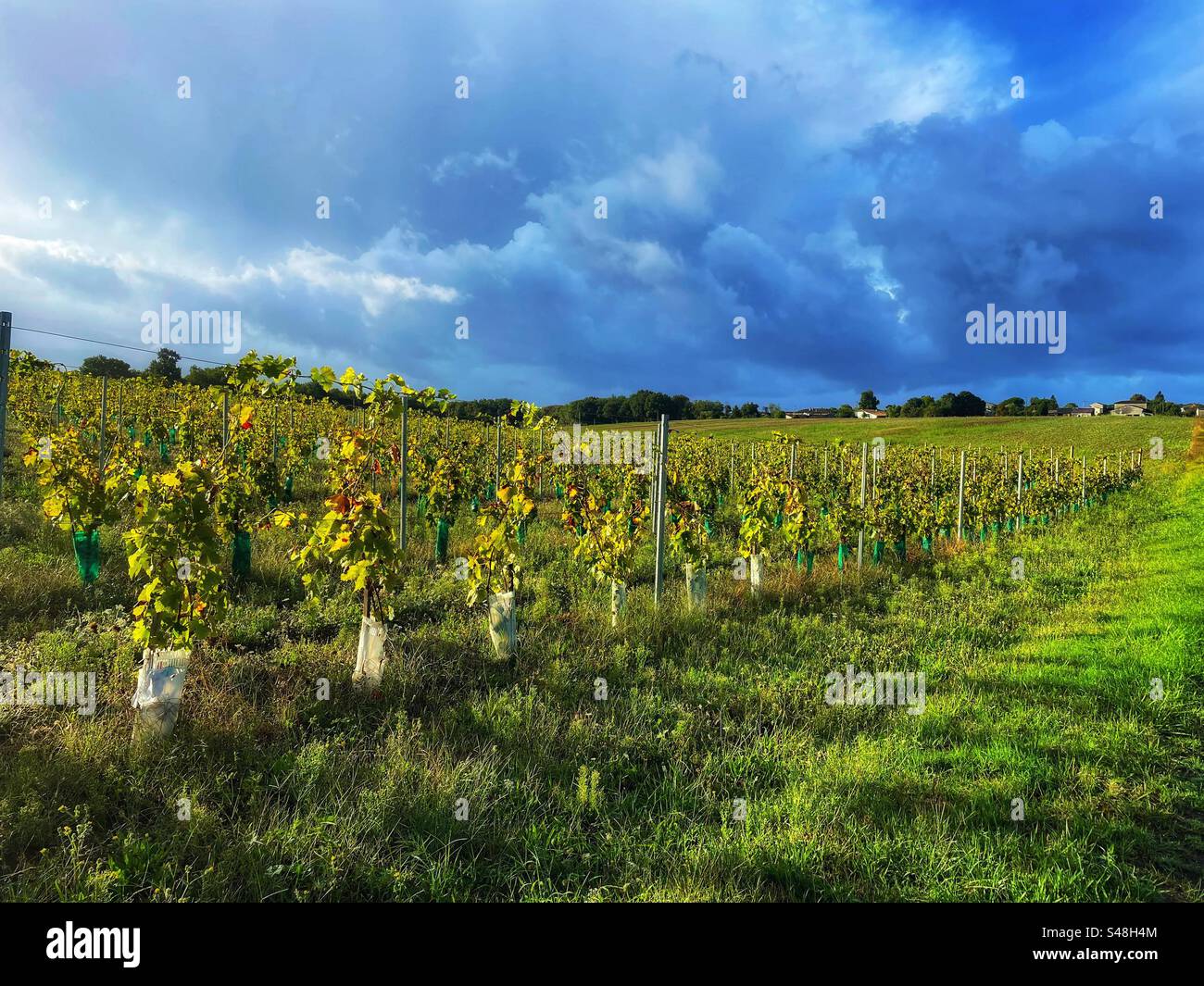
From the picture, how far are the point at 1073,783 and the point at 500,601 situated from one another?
166 inches

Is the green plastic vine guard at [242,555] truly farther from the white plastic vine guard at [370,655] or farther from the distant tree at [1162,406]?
the distant tree at [1162,406]

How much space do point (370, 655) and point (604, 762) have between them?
2029mm

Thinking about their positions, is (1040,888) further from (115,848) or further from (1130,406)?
(1130,406)

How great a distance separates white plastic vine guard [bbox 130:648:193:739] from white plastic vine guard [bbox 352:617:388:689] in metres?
1.13

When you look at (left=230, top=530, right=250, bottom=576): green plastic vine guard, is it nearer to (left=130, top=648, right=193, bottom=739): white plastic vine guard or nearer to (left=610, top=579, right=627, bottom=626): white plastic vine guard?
(left=130, top=648, right=193, bottom=739): white plastic vine guard

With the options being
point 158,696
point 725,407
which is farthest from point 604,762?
point 725,407

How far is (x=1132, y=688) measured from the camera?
Answer: 16.8 ft

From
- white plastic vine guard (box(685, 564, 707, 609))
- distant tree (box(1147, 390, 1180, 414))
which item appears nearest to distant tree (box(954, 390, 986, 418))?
distant tree (box(1147, 390, 1180, 414))

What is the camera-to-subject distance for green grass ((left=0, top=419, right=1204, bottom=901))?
285cm

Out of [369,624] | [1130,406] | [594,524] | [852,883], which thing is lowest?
[852,883]

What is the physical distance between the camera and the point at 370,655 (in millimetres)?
4699

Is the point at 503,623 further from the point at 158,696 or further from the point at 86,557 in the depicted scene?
→ the point at 86,557

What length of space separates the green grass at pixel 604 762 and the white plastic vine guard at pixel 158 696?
6.6 inches
